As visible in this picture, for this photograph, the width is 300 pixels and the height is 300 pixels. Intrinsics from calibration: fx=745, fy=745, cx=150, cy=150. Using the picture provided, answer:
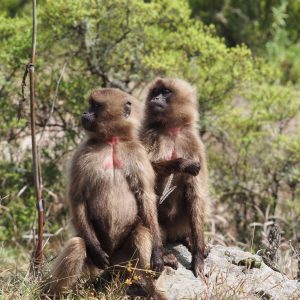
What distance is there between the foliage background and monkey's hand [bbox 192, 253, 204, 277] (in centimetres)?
246

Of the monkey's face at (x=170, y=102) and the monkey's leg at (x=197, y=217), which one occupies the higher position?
the monkey's face at (x=170, y=102)

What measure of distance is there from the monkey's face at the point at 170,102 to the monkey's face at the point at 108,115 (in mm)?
387

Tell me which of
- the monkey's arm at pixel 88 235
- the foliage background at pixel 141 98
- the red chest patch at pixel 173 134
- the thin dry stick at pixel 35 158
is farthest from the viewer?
the foliage background at pixel 141 98

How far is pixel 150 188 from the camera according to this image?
5.66 m

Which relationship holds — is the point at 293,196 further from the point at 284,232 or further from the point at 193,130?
the point at 193,130

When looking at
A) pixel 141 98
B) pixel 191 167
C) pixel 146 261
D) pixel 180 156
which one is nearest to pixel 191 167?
pixel 191 167

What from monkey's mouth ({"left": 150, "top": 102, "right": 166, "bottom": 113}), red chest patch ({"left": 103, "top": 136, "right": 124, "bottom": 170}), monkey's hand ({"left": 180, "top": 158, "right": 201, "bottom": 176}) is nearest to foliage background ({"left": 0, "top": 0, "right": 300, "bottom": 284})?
monkey's mouth ({"left": 150, "top": 102, "right": 166, "bottom": 113})

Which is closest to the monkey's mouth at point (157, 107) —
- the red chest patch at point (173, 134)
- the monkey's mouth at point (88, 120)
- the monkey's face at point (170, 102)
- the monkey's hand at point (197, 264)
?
the monkey's face at point (170, 102)

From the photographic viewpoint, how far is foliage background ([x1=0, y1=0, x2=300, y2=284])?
8.88 meters

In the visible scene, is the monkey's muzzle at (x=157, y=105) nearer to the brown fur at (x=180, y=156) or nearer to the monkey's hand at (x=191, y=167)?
the brown fur at (x=180, y=156)

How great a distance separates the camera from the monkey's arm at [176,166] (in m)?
5.76

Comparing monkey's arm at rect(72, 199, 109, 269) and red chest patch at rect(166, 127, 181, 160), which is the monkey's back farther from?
red chest patch at rect(166, 127, 181, 160)

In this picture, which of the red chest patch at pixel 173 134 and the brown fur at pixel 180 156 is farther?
the red chest patch at pixel 173 134

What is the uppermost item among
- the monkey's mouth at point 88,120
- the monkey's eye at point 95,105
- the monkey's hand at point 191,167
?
the monkey's eye at point 95,105
